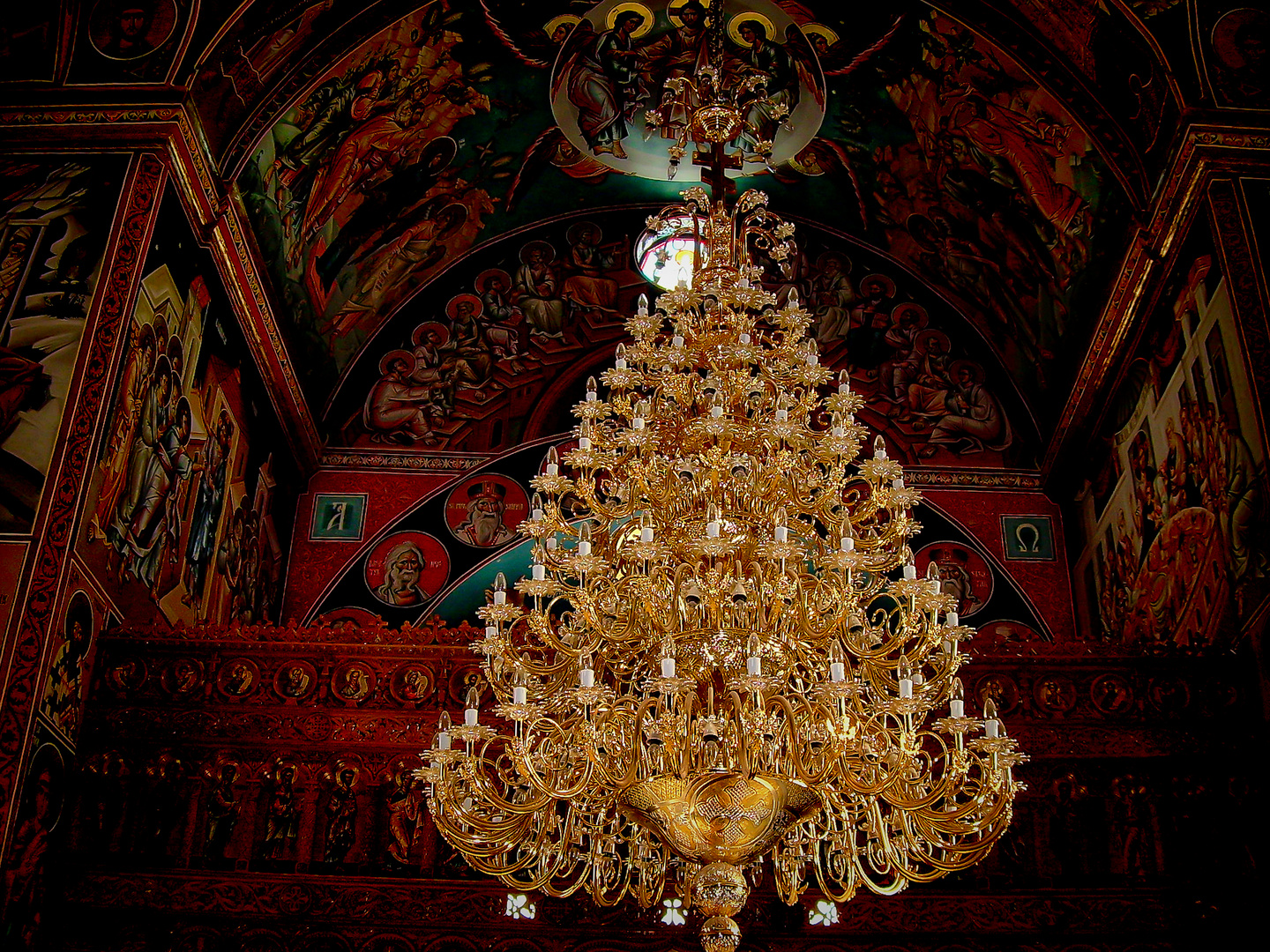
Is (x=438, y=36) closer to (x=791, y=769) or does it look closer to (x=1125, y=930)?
(x=791, y=769)

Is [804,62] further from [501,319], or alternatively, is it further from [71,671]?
[71,671]

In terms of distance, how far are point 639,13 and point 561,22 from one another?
0.63 meters

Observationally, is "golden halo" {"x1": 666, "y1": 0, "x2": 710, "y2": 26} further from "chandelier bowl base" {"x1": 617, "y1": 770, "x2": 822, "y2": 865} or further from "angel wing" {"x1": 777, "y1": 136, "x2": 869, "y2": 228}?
"chandelier bowl base" {"x1": 617, "y1": 770, "x2": 822, "y2": 865}

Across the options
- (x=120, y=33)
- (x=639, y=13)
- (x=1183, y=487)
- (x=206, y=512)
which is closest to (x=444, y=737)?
(x=206, y=512)

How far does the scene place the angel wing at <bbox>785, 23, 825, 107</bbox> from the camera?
1081 cm

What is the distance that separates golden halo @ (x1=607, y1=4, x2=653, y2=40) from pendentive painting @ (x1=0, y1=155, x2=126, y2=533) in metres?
4.10

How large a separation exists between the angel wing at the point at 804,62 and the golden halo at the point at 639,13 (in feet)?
3.63

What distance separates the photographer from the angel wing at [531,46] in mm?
10641

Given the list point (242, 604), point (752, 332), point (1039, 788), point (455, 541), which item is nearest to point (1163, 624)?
point (1039, 788)

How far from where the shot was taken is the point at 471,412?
12609 millimetres

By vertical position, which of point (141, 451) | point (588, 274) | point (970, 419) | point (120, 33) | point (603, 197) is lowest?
point (141, 451)

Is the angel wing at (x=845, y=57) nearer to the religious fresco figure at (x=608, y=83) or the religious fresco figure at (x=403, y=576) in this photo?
the religious fresco figure at (x=608, y=83)

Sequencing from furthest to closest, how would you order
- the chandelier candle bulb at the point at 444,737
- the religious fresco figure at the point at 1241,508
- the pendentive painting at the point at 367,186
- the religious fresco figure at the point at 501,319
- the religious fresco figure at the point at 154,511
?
1. the religious fresco figure at the point at 501,319
2. the pendentive painting at the point at 367,186
3. the religious fresco figure at the point at 154,511
4. the religious fresco figure at the point at 1241,508
5. the chandelier candle bulb at the point at 444,737

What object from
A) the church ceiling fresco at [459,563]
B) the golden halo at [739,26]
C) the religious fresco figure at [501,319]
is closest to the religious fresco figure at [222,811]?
the church ceiling fresco at [459,563]
